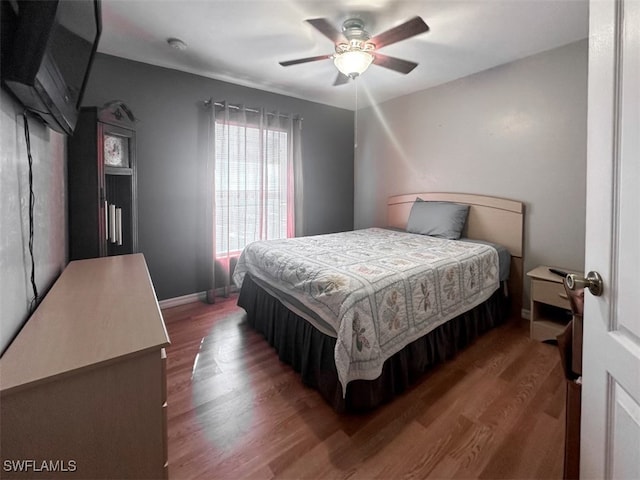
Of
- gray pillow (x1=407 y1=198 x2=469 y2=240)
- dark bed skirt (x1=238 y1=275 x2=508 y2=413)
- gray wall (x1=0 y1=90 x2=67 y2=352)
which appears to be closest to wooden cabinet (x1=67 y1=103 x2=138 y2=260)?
gray wall (x1=0 y1=90 x2=67 y2=352)

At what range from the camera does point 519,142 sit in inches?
113

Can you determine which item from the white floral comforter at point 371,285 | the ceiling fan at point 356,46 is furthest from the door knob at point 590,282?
the ceiling fan at point 356,46

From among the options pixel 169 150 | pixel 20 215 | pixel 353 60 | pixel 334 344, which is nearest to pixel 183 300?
pixel 169 150

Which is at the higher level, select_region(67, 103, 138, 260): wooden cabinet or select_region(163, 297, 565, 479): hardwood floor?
select_region(67, 103, 138, 260): wooden cabinet

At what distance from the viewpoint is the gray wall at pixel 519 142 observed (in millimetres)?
2557

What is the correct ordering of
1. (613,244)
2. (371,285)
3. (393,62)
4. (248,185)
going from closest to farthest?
(613,244) < (371,285) < (393,62) < (248,185)

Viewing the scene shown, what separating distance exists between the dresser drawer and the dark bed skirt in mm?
341

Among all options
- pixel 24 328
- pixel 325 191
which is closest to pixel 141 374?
pixel 24 328

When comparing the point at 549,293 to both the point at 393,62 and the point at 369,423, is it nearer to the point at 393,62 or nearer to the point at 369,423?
the point at 369,423

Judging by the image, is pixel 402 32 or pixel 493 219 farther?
pixel 493 219

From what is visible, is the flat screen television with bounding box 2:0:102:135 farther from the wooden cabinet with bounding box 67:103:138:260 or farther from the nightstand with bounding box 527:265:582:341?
the nightstand with bounding box 527:265:582:341

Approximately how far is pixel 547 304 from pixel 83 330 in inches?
121

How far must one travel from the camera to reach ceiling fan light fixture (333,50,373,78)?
2.13 metres

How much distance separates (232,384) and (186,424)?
366 millimetres
